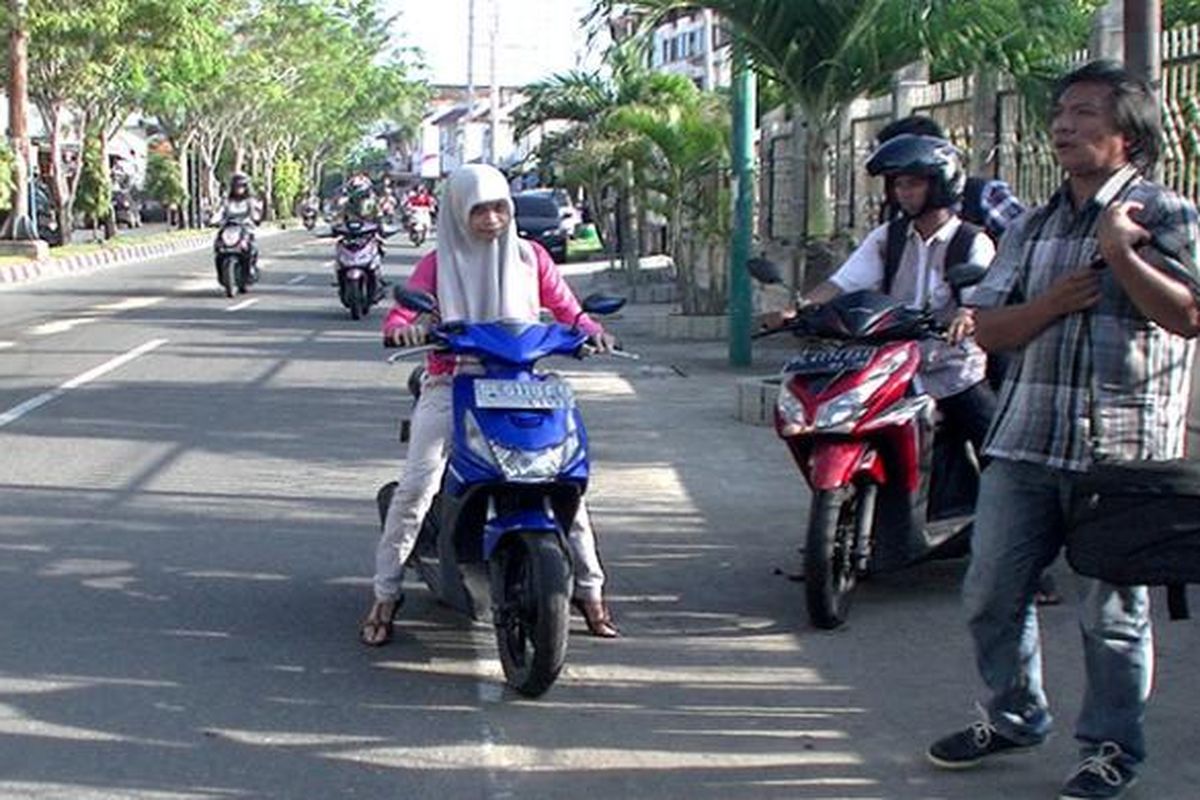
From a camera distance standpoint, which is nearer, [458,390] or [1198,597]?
[458,390]

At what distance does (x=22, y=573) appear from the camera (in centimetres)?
740

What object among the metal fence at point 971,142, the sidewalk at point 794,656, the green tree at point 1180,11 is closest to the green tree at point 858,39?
the metal fence at point 971,142

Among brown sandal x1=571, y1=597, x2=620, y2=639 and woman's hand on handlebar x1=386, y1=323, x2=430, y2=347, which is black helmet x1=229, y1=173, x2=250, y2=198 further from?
woman's hand on handlebar x1=386, y1=323, x2=430, y2=347

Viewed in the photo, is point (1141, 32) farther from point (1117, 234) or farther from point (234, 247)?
point (234, 247)

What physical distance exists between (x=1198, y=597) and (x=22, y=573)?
4579 millimetres

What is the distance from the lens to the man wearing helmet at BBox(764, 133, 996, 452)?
6.79 meters

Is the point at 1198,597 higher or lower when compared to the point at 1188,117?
lower

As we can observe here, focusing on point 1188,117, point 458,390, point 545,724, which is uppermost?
point 1188,117

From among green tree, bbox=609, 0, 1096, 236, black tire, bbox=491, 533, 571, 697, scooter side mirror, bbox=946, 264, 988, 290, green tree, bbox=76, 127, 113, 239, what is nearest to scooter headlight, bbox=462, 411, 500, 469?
black tire, bbox=491, 533, 571, 697

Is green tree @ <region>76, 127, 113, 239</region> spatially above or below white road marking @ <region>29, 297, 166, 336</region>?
above

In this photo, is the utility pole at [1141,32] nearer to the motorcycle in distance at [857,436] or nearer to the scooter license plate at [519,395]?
the motorcycle in distance at [857,436]

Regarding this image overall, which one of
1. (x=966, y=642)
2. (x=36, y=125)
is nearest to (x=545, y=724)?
(x=966, y=642)

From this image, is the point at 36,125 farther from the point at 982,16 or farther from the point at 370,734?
the point at 370,734

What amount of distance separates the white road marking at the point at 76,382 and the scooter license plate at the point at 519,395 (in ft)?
21.7
